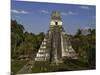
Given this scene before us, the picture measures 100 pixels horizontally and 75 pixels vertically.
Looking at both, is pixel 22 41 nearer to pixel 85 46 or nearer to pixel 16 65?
pixel 16 65

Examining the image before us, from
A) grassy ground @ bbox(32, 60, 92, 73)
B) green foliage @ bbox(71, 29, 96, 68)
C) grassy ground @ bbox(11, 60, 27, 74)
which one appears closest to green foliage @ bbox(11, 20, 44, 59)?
grassy ground @ bbox(11, 60, 27, 74)

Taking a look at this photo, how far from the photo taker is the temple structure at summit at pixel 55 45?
2513 mm

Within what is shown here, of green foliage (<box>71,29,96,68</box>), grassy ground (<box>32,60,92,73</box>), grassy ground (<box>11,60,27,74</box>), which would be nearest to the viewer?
grassy ground (<box>11,60,27,74</box>)

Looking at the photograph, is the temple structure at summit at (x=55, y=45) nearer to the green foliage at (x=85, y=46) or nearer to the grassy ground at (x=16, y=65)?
the green foliage at (x=85, y=46)

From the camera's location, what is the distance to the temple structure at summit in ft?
8.25

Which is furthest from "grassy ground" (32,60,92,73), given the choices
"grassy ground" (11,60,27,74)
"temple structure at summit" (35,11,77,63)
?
"grassy ground" (11,60,27,74)

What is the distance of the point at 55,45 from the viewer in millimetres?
2557

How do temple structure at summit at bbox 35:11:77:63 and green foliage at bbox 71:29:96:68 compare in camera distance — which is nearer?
temple structure at summit at bbox 35:11:77:63

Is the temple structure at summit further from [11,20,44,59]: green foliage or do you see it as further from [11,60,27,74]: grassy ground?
[11,60,27,74]: grassy ground

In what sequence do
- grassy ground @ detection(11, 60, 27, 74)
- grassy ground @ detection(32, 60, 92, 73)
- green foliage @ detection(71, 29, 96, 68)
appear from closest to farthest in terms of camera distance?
grassy ground @ detection(11, 60, 27, 74) → grassy ground @ detection(32, 60, 92, 73) → green foliage @ detection(71, 29, 96, 68)

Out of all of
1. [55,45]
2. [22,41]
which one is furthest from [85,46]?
[22,41]

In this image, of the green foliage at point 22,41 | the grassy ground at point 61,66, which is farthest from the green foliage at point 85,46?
the green foliage at point 22,41

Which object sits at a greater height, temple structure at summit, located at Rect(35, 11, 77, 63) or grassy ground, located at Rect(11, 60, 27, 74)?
temple structure at summit, located at Rect(35, 11, 77, 63)

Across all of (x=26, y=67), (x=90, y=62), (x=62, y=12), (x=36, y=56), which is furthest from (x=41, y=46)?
(x=90, y=62)
